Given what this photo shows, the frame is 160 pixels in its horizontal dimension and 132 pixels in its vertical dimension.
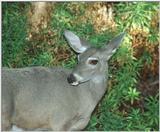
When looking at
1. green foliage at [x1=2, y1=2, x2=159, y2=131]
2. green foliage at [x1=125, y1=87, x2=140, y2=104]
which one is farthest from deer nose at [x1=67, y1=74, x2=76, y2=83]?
green foliage at [x1=125, y1=87, x2=140, y2=104]

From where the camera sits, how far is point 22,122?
5.14 m

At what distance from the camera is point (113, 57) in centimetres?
688

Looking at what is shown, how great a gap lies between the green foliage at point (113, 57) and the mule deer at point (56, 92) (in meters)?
0.99

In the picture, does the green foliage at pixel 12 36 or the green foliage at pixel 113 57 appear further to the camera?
the green foliage at pixel 12 36

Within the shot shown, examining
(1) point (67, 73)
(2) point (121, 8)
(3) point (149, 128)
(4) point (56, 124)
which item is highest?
(2) point (121, 8)

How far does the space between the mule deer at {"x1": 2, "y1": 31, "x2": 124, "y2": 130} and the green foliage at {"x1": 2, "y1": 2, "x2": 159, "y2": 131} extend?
99 centimetres

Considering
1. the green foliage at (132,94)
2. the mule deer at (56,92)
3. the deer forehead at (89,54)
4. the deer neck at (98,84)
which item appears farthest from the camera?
the green foliage at (132,94)

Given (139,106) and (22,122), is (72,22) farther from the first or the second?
(22,122)

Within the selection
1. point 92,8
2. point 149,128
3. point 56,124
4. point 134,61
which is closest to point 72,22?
point 92,8

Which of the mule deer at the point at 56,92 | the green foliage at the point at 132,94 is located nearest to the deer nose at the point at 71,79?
the mule deer at the point at 56,92

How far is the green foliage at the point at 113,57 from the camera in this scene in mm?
6605

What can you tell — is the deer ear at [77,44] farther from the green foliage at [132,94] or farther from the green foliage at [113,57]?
the green foliage at [132,94]

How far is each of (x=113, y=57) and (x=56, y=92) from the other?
172 centimetres

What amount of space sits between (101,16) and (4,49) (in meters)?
1.32
